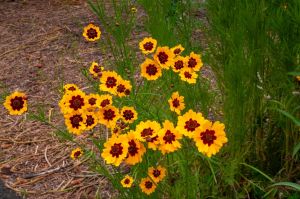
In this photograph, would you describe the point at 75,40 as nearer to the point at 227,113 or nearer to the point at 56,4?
the point at 56,4

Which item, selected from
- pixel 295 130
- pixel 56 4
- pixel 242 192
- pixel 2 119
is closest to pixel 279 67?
pixel 295 130

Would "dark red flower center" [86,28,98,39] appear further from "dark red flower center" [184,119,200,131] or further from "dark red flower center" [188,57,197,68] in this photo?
"dark red flower center" [184,119,200,131]

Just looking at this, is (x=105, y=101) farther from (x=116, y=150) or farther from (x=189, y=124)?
(x=189, y=124)

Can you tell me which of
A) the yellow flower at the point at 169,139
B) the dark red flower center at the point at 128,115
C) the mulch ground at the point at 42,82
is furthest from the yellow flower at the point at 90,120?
the mulch ground at the point at 42,82

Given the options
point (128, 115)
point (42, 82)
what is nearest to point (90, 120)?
point (128, 115)

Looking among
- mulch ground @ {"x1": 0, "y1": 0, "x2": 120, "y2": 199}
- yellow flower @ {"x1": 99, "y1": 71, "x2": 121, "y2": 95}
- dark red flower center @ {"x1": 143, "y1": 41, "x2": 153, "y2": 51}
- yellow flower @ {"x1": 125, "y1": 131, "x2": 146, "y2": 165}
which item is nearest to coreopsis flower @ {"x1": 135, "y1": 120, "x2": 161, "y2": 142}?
yellow flower @ {"x1": 125, "y1": 131, "x2": 146, "y2": 165}

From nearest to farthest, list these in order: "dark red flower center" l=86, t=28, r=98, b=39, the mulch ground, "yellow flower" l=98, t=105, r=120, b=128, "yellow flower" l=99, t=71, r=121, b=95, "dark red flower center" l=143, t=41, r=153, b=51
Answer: "yellow flower" l=98, t=105, r=120, b=128, "yellow flower" l=99, t=71, r=121, b=95, "dark red flower center" l=143, t=41, r=153, b=51, "dark red flower center" l=86, t=28, r=98, b=39, the mulch ground

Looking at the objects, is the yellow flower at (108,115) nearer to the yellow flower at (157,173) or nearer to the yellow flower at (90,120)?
the yellow flower at (90,120)
